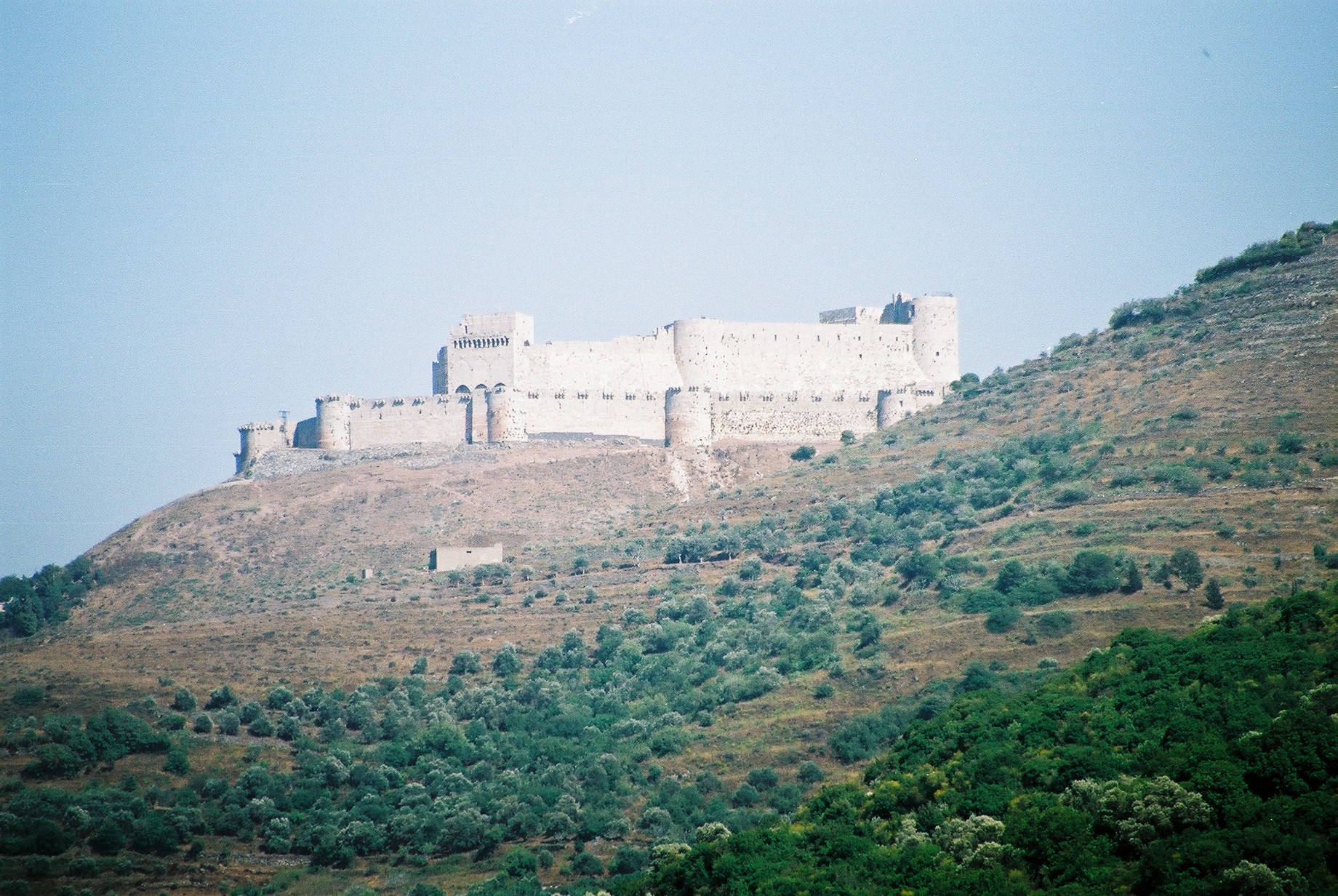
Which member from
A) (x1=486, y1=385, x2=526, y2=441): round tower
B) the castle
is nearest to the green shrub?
the castle

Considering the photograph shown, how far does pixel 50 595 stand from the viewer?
4947cm

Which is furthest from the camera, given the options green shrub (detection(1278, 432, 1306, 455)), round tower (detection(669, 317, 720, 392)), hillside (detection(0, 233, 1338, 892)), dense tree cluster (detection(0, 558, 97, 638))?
Result: round tower (detection(669, 317, 720, 392))

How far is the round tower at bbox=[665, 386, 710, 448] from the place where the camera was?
5594 centimetres

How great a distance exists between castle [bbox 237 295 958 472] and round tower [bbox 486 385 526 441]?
3 centimetres

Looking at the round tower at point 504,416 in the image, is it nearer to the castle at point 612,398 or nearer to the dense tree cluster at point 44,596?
the castle at point 612,398

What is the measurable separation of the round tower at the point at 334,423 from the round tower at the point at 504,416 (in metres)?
4.66

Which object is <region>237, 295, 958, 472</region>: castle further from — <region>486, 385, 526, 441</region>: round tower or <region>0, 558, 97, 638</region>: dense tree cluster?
<region>0, 558, 97, 638</region>: dense tree cluster

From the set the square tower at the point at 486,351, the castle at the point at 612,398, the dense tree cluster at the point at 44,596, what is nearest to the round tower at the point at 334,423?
the castle at the point at 612,398

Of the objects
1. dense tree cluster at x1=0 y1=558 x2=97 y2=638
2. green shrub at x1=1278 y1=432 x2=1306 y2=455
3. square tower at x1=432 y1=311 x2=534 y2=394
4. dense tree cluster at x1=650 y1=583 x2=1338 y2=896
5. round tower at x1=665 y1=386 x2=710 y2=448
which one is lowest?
dense tree cluster at x1=650 y1=583 x2=1338 y2=896

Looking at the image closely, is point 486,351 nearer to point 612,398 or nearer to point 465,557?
point 612,398

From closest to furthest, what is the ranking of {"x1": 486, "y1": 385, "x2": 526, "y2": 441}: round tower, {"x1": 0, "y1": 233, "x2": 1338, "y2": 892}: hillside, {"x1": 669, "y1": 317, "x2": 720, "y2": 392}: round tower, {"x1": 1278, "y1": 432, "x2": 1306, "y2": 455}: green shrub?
{"x1": 0, "y1": 233, "x2": 1338, "y2": 892}: hillside
{"x1": 1278, "y1": 432, "x2": 1306, "y2": 455}: green shrub
{"x1": 486, "y1": 385, "x2": 526, "y2": 441}: round tower
{"x1": 669, "y1": 317, "x2": 720, "y2": 392}: round tower

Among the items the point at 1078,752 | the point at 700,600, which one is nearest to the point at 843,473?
the point at 700,600

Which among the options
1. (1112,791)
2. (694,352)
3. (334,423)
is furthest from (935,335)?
(1112,791)

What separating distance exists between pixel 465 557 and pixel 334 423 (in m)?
9.84
